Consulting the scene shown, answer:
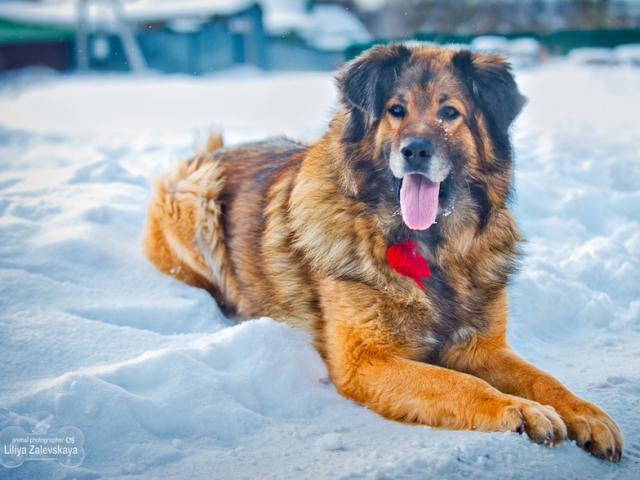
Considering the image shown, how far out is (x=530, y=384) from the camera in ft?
8.89

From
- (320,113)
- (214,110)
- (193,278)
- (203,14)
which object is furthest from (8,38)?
(193,278)

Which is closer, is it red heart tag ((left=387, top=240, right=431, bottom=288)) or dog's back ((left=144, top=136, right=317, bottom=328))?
red heart tag ((left=387, top=240, right=431, bottom=288))

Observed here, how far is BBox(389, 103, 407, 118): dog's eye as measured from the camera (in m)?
2.98

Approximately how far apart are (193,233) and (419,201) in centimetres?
180

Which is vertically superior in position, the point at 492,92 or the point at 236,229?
the point at 492,92

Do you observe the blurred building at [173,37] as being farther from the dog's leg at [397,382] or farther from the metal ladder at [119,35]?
the dog's leg at [397,382]

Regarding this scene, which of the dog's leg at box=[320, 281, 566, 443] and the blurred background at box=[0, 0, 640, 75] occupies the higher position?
the blurred background at box=[0, 0, 640, 75]

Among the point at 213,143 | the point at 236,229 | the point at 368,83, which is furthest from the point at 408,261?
the point at 213,143

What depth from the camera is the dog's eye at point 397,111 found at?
2.98m

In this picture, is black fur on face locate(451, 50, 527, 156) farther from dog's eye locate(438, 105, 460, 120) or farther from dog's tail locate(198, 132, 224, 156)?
dog's tail locate(198, 132, 224, 156)

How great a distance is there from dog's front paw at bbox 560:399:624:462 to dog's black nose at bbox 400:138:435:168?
124 centimetres

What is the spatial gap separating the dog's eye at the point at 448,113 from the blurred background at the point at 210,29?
15.8 m

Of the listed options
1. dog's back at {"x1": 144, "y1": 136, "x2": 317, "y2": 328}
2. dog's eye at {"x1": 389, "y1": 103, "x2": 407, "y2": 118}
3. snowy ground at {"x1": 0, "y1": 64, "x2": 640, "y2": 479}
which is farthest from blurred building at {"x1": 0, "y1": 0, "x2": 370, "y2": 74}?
dog's eye at {"x1": 389, "y1": 103, "x2": 407, "y2": 118}

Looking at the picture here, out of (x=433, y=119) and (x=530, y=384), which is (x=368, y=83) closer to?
(x=433, y=119)
